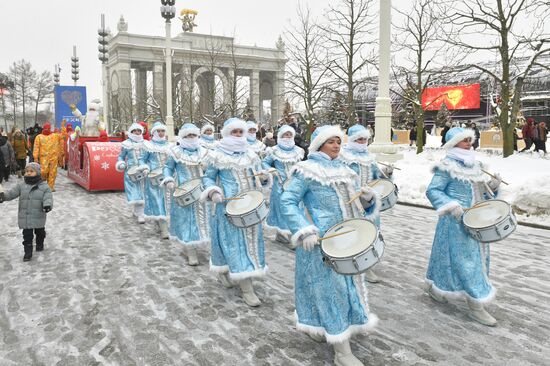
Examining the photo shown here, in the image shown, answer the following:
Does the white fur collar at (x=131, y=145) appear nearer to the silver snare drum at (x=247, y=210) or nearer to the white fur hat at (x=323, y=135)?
the silver snare drum at (x=247, y=210)

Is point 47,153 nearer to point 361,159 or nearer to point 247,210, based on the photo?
point 361,159

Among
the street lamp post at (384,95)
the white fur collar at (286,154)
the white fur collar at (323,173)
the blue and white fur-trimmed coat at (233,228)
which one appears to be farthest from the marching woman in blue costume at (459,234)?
the street lamp post at (384,95)

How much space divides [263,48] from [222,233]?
187 feet

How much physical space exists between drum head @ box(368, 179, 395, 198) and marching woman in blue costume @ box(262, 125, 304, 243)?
1939 mm

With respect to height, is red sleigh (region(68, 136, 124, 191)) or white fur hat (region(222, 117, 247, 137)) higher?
white fur hat (region(222, 117, 247, 137))

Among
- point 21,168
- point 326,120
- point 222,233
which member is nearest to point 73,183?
point 21,168

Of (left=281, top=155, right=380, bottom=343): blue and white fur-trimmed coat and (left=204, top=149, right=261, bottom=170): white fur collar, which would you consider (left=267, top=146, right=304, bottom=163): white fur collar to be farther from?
(left=281, top=155, right=380, bottom=343): blue and white fur-trimmed coat

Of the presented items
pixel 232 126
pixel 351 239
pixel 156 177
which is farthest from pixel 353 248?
pixel 156 177

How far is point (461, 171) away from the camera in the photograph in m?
4.32

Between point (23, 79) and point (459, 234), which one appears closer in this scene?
point (459, 234)

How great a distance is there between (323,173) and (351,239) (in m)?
0.58

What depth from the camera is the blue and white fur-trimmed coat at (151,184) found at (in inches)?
296

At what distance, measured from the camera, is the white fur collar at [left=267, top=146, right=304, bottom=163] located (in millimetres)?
7442

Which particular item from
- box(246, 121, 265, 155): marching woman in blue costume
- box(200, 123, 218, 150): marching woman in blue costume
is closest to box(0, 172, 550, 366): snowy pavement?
box(200, 123, 218, 150): marching woman in blue costume
